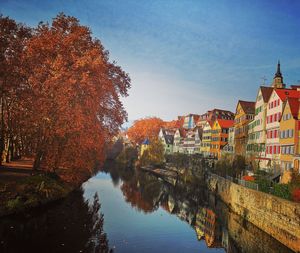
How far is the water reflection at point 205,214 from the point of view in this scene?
88.4ft

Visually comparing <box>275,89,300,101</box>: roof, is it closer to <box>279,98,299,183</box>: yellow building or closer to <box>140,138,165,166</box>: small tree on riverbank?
<box>279,98,299,183</box>: yellow building

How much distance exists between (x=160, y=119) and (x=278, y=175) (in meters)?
109

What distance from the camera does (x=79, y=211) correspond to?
30.4 m

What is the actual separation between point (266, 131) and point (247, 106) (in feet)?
52.4

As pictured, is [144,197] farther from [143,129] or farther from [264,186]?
[143,129]

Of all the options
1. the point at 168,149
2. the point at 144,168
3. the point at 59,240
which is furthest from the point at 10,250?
the point at 168,149

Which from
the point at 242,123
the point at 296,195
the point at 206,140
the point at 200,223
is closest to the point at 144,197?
the point at 200,223

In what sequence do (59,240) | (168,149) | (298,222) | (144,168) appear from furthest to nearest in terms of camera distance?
1. (168,149)
2. (144,168)
3. (298,222)
4. (59,240)

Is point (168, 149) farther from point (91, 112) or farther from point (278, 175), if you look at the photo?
point (91, 112)

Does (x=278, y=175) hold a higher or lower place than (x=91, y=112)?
lower

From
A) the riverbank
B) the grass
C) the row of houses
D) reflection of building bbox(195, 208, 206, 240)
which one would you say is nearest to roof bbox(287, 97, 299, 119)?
the row of houses

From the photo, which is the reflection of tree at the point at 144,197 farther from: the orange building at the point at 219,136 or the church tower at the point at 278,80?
the church tower at the point at 278,80

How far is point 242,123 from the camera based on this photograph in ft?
215

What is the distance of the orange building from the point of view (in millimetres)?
81188
